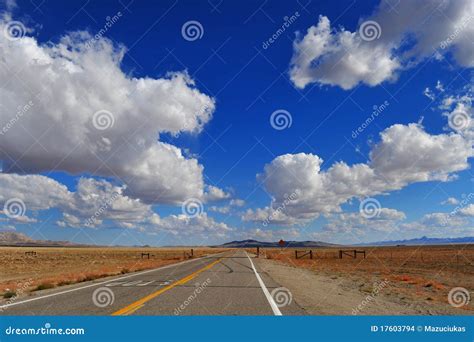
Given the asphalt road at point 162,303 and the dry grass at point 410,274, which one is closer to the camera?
the asphalt road at point 162,303

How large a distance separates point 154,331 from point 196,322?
110 centimetres

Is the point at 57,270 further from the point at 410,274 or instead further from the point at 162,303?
the point at 162,303

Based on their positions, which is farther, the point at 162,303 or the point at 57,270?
the point at 57,270

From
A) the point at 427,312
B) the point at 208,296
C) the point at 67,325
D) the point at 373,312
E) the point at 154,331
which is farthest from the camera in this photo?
the point at 208,296

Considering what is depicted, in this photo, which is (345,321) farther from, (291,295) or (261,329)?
(291,295)

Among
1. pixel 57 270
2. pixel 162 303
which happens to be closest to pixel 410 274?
pixel 162 303

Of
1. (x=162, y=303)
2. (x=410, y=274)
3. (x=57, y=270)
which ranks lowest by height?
(x=162, y=303)

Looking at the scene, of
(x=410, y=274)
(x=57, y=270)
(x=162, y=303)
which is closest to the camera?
(x=162, y=303)

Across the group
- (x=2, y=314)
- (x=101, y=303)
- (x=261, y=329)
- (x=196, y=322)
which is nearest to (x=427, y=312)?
(x=261, y=329)

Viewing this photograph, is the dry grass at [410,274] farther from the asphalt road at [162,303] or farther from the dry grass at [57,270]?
the dry grass at [57,270]

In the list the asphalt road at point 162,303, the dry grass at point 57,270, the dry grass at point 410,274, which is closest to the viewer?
the asphalt road at point 162,303

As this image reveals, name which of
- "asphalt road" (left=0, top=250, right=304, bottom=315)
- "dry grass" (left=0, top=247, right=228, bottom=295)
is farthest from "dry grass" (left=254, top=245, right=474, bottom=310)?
"dry grass" (left=0, top=247, right=228, bottom=295)

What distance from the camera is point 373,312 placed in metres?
12.1

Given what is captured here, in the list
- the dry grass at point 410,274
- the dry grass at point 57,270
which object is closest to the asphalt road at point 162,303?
the dry grass at point 57,270
